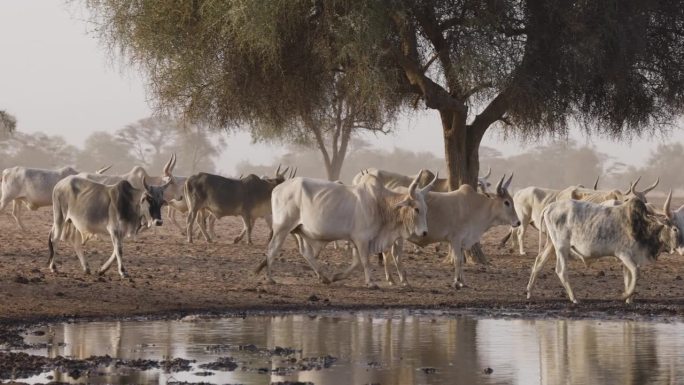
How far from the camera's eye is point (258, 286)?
51.6 ft

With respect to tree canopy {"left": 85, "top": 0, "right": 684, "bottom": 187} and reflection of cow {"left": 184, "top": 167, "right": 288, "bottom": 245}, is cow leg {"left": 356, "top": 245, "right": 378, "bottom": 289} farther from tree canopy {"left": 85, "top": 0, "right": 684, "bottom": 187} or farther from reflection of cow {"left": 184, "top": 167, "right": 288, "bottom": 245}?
reflection of cow {"left": 184, "top": 167, "right": 288, "bottom": 245}

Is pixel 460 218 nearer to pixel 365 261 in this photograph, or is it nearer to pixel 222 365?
pixel 365 261

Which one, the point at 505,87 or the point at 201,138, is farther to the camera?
the point at 201,138

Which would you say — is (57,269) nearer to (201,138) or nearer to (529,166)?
(201,138)

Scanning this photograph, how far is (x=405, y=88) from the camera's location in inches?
826

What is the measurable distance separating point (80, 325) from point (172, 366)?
116 inches

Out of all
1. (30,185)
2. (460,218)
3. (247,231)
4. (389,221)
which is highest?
(30,185)

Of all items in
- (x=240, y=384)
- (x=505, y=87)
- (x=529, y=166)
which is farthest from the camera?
(x=529, y=166)

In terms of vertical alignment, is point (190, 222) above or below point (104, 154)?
below

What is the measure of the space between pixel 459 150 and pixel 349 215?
5.41 metres

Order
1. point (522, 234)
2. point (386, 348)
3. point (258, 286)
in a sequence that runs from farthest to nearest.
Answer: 1. point (522, 234)
2. point (258, 286)
3. point (386, 348)

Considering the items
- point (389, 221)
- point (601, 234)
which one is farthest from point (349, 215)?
point (601, 234)

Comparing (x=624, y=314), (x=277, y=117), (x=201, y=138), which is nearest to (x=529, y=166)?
(x=201, y=138)

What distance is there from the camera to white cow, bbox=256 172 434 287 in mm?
15586
